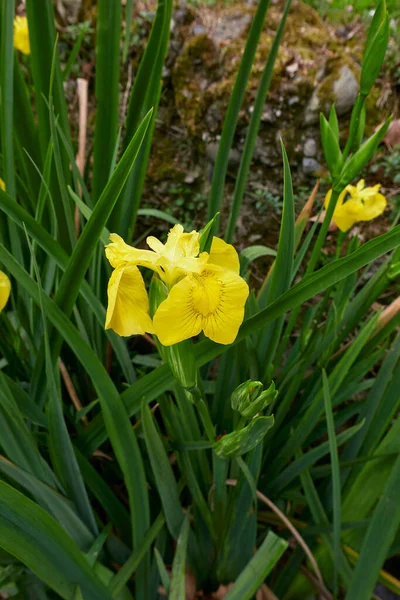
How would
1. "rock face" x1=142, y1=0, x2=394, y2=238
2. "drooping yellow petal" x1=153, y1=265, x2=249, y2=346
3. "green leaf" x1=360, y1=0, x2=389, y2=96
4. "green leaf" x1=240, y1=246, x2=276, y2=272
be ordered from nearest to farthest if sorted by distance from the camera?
"drooping yellow petal" x1=153, y1=265, x2=249, y2=346, "green leaf" x1=360, y1=0, x2=389, y2=96, "green leaf" x1=240, y1=246, x2=276, y2=272, "rock face" x1=142, y1=0, x2=394, y2=238

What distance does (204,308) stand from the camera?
34 centimetres

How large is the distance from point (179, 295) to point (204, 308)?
2 centimetres

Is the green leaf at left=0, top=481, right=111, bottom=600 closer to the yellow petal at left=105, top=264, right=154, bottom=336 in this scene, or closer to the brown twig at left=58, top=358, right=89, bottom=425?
the yellow petal at left=105, top=264, right=154, bottom=336

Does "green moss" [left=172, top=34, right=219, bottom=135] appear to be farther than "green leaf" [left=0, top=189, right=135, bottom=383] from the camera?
Yes

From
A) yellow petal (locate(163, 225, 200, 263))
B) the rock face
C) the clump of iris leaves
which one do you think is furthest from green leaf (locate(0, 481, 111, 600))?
the rock face

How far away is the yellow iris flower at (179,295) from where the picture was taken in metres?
0.34

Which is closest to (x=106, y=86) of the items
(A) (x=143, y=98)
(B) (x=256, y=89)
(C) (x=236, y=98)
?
(A) (x=143, y=98)

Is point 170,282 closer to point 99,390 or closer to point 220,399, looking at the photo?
point 99,390

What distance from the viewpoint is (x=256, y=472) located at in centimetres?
54

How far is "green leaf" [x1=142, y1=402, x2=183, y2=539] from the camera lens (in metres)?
0.50

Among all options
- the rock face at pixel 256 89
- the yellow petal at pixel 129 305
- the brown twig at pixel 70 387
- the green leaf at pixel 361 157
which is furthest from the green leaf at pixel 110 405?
the rock face at pixel 256 89

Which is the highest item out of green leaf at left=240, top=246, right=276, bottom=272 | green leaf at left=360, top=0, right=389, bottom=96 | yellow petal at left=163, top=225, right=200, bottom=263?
green leaf at left=360, top=0, right=389, bottom=96

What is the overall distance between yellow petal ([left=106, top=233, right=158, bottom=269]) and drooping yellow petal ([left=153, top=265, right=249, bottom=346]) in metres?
0.04

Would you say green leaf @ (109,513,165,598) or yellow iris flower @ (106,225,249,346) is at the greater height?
yellow iris flower @ (106,225,249,346)
